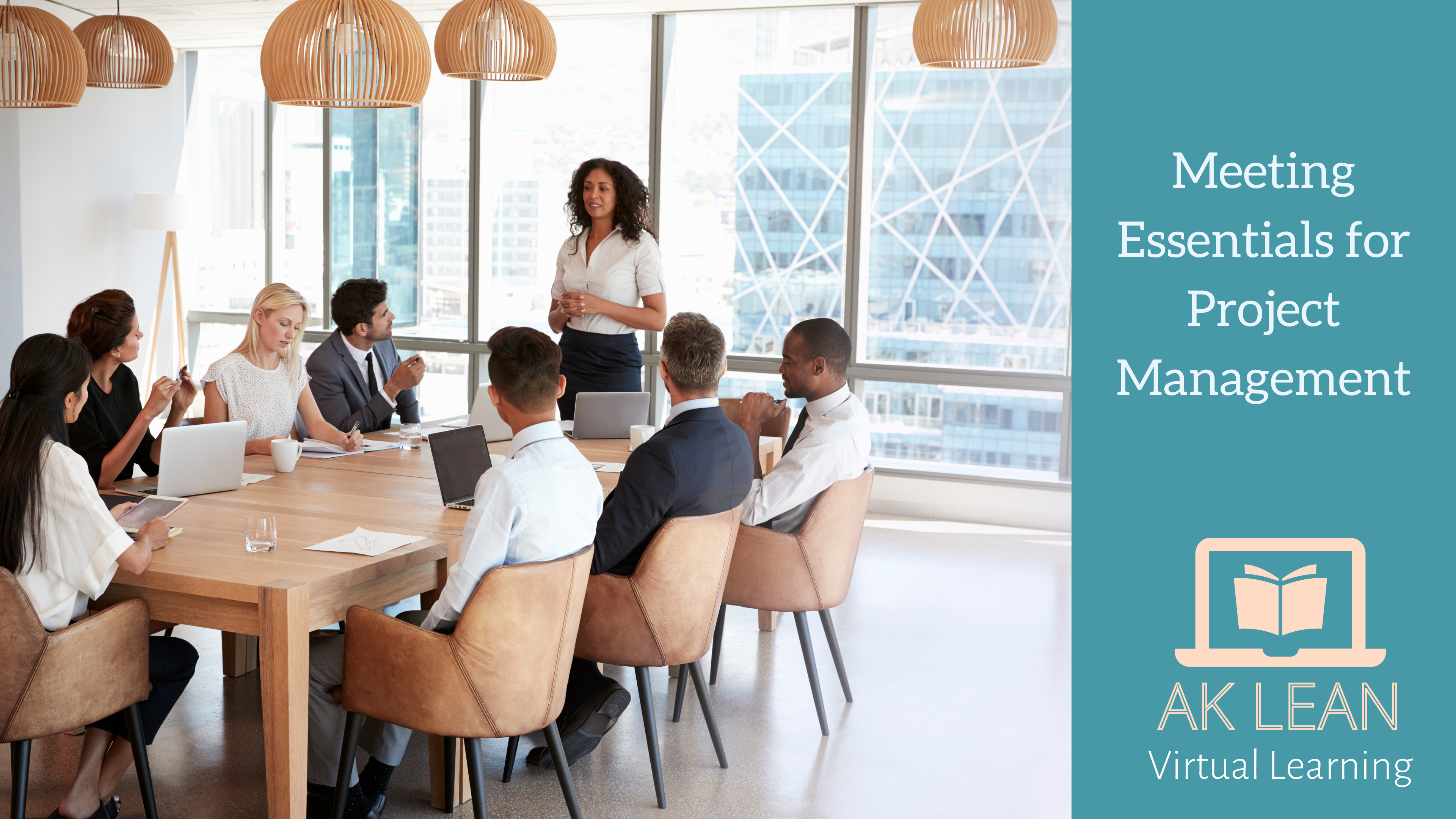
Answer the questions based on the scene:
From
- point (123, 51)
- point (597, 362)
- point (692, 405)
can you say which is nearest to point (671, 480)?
point (692, 405)

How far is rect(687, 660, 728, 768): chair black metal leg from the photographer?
312 centimetres

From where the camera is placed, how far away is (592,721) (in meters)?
3.05

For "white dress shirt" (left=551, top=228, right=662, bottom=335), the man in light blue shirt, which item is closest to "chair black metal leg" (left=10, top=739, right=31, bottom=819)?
the man in light blue shirt

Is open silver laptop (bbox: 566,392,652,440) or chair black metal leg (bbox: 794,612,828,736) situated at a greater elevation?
open silver laptop (bbox: 566,392,652,440)

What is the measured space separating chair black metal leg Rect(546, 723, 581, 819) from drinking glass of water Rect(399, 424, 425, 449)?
1.77 m

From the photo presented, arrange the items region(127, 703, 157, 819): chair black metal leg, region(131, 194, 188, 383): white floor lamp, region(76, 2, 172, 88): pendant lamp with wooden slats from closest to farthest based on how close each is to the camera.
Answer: region(127, 703, 157, 819): chair black metal leg → region(76, 2, 172, 88): pendant lamp with wooden slats → region(131, 194, 188, 383): white floor lamp

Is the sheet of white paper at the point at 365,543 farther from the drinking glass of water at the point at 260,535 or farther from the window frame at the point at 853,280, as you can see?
the window frame at the point at 853,280

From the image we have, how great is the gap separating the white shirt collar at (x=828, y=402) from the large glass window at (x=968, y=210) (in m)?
3.13

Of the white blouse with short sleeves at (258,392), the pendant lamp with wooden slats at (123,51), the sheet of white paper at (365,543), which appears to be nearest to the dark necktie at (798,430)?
the sheet of white paper at (365,543)

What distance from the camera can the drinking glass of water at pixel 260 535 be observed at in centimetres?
261

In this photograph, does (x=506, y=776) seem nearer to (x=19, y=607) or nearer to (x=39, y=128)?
(x=19, y=607)

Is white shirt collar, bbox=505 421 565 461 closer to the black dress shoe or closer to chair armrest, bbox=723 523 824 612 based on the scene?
the black dress shoe
